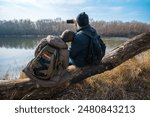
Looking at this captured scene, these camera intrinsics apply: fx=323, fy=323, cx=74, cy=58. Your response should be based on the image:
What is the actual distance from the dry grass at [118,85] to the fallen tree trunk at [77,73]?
0.58 feet

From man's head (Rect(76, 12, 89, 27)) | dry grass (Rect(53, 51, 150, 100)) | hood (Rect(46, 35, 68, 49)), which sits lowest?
dry grass (Rect(53, 51, 150, 100))

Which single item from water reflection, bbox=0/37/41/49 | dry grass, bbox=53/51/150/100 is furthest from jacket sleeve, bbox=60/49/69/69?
water reflection, bbox=0/37/41/49

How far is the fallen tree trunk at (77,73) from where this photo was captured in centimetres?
486

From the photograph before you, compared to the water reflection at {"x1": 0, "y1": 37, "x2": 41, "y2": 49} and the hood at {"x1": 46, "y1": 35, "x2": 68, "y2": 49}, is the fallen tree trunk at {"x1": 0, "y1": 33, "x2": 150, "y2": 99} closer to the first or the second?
the hood at {"x1": 46, "y1": 35, "x2": 68, "y2": 49}

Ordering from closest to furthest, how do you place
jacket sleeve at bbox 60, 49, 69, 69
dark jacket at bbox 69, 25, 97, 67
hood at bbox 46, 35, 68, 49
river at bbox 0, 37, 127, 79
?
hood at bbox 46, 35, 68, 49
jacket sleeve at bbox 60, 49, 69, 69
dark jacket at bbox 69, 25, 97, 67
river at bbox 0, 37, 127, 79

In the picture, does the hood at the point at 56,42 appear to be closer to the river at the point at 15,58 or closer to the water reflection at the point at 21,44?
the river at the point at 15,58

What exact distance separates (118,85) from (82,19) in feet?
4.15

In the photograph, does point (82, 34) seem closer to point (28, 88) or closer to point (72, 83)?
point (72, 83)

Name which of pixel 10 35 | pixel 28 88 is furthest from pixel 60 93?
pixel 10 35

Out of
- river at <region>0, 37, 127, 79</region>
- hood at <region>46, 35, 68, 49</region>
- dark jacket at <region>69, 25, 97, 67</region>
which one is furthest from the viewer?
river at <region>0, 37, 127, 79</region>

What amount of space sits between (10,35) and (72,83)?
144 ft

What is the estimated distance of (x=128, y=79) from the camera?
18.4 ft

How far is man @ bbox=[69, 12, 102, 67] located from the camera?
16.6 feet

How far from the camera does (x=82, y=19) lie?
5113 mm
